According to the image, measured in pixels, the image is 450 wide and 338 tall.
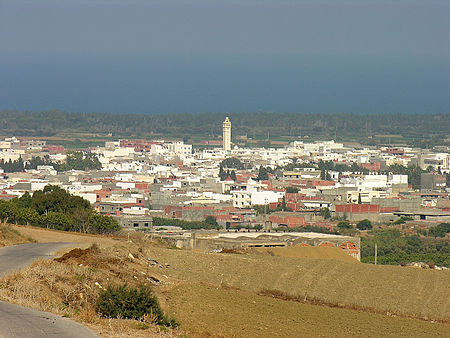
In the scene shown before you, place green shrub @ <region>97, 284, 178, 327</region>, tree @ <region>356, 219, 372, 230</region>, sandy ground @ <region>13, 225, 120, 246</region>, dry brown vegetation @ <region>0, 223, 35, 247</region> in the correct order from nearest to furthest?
green shrub @ <region>97, 284, 178, 327</region> < dry brown vegetation @ <region>0, 223, 35, 247</region> < sandy ground @ <region>13, 225, 120, 246</region> < tree @ <region>356, 219, 372, 230</region>

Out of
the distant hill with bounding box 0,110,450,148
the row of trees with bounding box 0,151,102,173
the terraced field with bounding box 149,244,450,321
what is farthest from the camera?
the distant hill with bounding box 0,110,450,148

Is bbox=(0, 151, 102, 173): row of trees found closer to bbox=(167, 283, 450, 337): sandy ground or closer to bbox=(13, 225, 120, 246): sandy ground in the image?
bbox=(13, 225, 120, 246): sandy ground

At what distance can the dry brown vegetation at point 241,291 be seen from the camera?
16922 millimetres

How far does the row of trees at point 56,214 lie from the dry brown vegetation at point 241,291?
6.76 metres

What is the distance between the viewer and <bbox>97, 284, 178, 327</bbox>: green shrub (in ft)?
53.0

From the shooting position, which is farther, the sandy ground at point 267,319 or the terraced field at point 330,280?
the terraced field at point 330,280

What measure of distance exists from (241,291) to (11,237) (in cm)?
531

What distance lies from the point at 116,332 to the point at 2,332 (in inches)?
60.2

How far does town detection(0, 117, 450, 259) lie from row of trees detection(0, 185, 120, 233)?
404 cm

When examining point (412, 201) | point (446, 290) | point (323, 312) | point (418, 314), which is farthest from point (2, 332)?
point (412, 201)

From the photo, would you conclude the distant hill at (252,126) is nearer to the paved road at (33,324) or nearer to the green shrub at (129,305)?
→ the green shrub at (129,305)

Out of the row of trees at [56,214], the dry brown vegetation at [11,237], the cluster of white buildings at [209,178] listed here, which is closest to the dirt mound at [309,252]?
the row of trees at [56,214]

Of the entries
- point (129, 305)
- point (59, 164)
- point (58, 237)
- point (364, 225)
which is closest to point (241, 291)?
point (129, 305)

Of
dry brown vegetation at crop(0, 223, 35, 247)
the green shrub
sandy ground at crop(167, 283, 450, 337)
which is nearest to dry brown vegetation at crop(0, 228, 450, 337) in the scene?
sandy ground at crop(167, 283, 450, 337)
